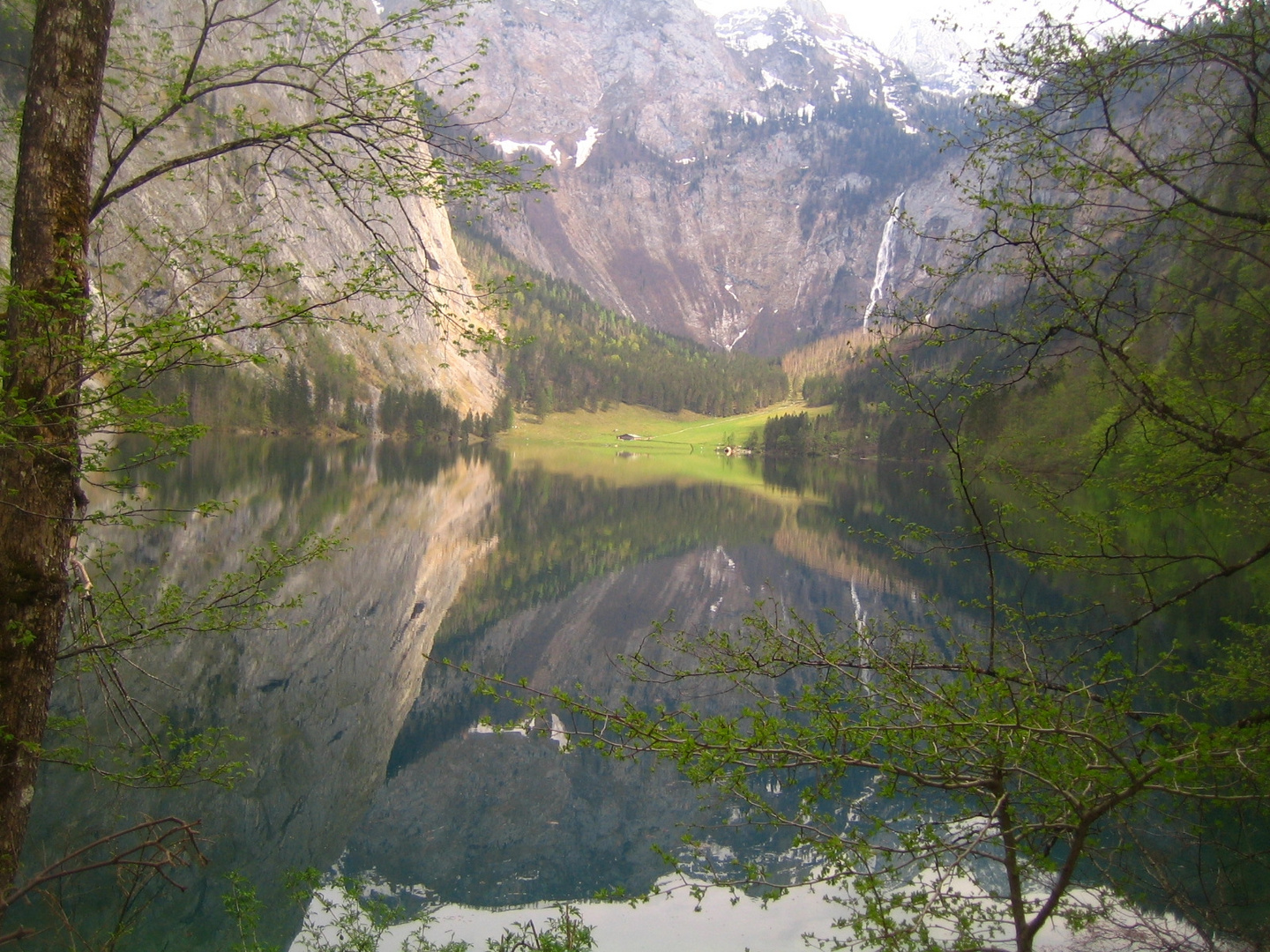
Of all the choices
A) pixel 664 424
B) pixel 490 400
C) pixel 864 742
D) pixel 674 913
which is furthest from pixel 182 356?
pixel 664 424

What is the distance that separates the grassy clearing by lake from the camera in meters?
90.1

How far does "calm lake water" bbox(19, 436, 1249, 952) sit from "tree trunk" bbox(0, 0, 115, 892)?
3.44 ft

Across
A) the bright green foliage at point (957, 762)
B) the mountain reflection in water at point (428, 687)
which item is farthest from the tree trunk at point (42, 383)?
the bright green foliage at point (957, 762)

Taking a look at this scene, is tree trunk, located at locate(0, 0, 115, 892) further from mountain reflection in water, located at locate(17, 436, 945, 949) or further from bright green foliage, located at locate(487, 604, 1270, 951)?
bright green foliage, located at locate(487, 604, 1270, 951)

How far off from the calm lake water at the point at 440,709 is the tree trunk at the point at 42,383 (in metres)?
1.05

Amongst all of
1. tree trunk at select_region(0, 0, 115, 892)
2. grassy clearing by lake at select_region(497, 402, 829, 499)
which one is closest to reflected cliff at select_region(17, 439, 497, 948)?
tree trunk at select_region(0, 0, 115, 892)

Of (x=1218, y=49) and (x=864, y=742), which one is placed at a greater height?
(x=1218, y=49)

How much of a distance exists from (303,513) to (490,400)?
124759mm

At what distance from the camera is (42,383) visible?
5.05 meters

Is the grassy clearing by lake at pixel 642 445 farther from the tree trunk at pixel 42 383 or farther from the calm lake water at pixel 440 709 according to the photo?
the tree trunk at pixel 42 383

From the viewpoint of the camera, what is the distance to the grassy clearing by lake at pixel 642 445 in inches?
3548

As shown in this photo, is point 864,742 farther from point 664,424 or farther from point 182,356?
point 664,424

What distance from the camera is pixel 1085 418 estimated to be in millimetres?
57312

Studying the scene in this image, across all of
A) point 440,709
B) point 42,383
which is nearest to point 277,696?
point 440,709
